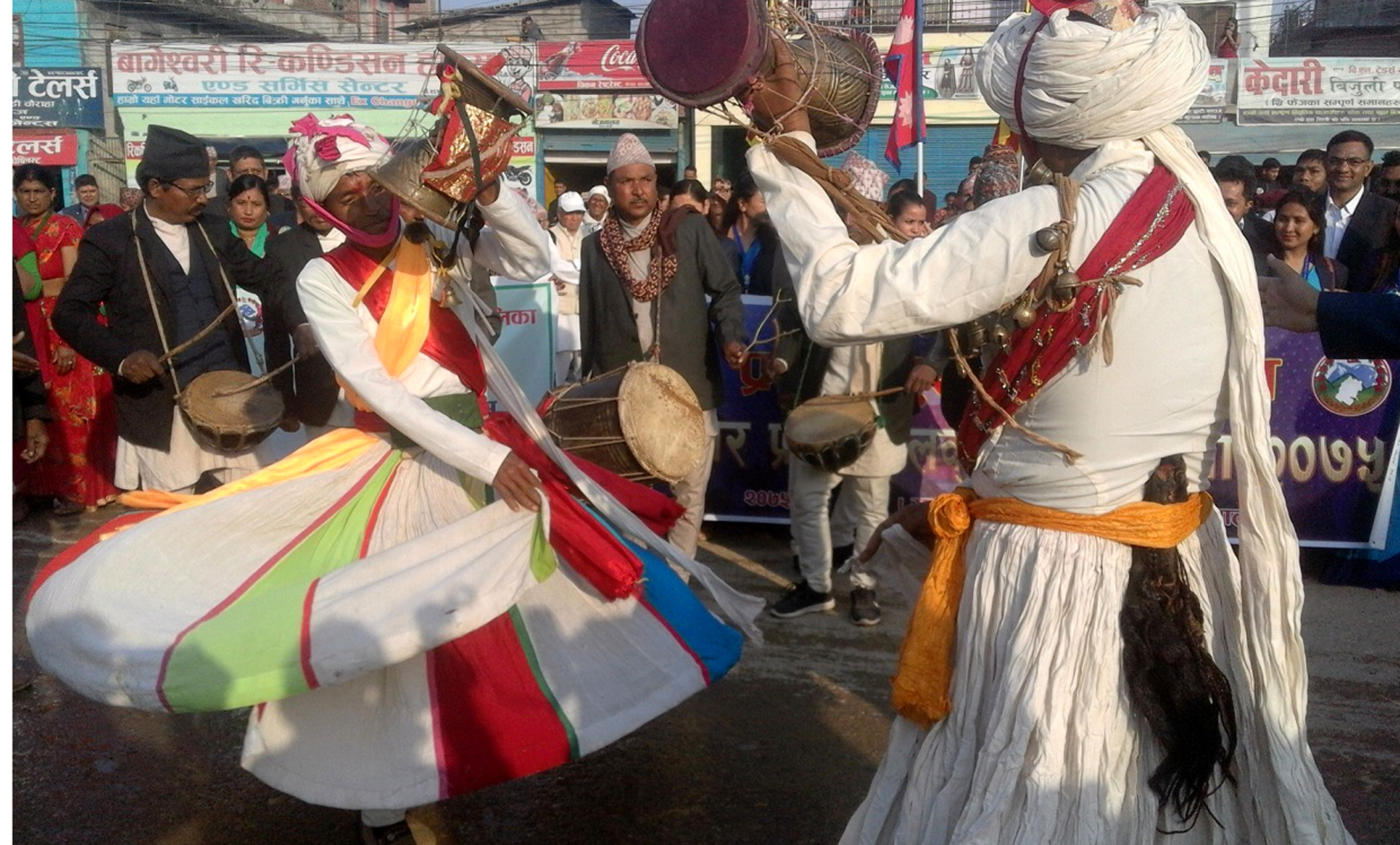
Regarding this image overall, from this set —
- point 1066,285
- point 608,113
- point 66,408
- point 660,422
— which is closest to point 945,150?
point 608,113

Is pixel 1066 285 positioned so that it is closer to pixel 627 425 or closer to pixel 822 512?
pixel 627 425

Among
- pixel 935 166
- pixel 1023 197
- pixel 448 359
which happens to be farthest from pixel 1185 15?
pixel 935 166

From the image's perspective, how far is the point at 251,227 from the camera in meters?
7.98

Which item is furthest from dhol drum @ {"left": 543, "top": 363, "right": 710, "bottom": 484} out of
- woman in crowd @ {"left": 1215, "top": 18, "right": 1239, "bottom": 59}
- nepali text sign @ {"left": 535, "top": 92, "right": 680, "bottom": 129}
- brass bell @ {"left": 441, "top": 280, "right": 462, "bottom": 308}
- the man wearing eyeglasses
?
woman in crowd @ {"left": 1215, "top": 18, "right": 1239, "bottom": 59}

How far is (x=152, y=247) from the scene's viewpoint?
18.9 ft

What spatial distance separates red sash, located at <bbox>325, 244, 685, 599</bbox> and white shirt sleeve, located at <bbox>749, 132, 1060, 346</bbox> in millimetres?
1291

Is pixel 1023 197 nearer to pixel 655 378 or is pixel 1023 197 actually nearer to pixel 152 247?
pixel 655 378

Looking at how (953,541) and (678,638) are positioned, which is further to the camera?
(678,638)

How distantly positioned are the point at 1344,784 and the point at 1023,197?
284cm

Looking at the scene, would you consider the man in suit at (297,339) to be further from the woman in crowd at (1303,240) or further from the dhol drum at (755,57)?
the woman in crowd at (1303,240)

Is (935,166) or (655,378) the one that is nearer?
(655,378)

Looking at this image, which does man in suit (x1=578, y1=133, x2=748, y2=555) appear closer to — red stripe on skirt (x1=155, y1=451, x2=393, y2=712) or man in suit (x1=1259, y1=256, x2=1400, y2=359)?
red stripe on skirt (x1=155, y1=451, x2=393, y2=712)

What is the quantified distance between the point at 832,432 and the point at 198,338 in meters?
2.81

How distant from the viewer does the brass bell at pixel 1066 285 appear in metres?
2.25
